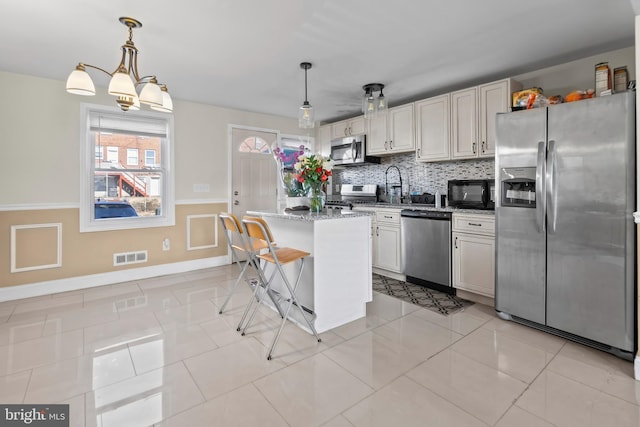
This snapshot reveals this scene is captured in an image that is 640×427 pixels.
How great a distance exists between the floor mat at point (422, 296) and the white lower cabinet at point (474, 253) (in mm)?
186

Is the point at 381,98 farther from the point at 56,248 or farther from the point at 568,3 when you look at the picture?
the point at 56,248

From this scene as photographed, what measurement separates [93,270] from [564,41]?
539 cm

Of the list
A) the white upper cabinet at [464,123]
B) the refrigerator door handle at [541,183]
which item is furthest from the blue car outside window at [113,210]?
the refrigerator door handle at [541,183]

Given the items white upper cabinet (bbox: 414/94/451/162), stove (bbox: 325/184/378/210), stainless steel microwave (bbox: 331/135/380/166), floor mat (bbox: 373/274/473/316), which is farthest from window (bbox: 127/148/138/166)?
white upper cabinet (bbox: 414/94/451/162)

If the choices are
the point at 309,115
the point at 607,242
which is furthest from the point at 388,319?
the point at 309,115

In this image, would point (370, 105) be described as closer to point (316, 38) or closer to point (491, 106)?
point (316, 38)

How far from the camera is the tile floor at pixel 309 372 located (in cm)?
157

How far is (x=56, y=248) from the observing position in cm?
352

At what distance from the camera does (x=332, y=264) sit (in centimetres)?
254

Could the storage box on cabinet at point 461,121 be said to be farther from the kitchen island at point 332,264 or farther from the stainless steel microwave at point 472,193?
the kitchen island at point 332,264

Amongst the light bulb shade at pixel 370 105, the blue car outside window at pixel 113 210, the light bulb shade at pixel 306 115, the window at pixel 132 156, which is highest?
the light bulb shade at pixel 370 105

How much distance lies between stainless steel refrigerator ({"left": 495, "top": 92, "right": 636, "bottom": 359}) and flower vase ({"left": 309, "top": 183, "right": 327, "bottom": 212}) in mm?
1537

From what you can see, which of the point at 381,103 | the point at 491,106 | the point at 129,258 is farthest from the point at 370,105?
the point at 129,258

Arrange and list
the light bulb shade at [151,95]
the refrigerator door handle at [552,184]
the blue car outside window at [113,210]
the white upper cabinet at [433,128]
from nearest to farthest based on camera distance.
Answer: the light bulb shade at [151,95], the refrigerator door handle at [552,184], the white upper cabinet at [433,128], the blue car outside window at [113,210]
